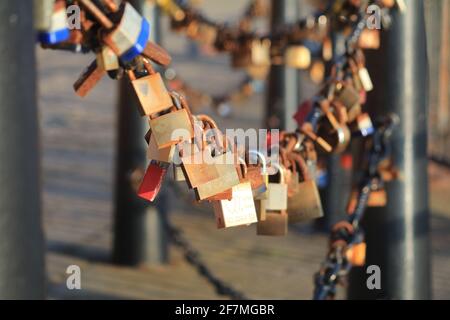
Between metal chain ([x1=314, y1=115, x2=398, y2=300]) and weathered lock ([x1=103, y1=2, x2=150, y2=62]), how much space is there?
114 centimetres

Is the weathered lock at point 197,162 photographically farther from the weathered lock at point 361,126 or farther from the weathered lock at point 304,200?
the weathered lock at point 361,126

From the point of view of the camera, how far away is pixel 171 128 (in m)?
2.68

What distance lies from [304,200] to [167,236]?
2.79m

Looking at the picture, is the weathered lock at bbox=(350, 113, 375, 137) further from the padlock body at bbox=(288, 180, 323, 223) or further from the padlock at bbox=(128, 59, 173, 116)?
the padlock at bbox=(128, 59, 173, 116)

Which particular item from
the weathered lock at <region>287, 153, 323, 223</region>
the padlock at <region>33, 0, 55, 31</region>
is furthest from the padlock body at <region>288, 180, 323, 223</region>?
A: the padlock at <region>33, 0, 55, 31</region>

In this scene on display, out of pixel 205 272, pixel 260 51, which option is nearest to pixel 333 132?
pixel 205 272

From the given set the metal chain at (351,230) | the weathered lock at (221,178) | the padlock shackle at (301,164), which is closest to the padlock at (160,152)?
the weathered lock at (221,178)

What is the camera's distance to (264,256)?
6098mm

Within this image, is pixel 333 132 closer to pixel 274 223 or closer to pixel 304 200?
pixel 304 200

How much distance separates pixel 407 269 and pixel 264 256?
90.7 inches

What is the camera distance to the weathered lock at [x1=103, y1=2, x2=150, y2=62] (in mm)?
2709

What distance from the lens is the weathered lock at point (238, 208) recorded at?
2.85m
